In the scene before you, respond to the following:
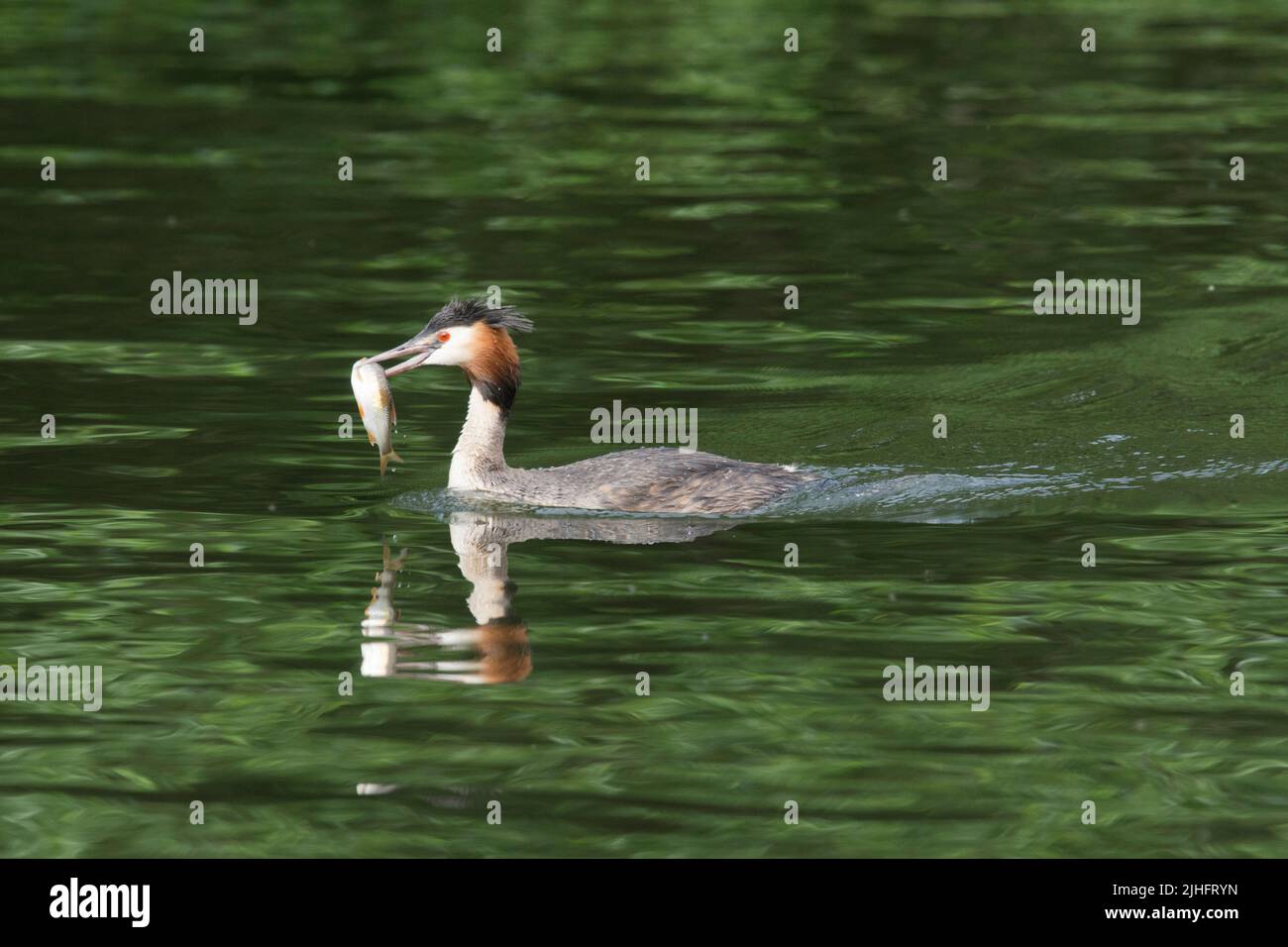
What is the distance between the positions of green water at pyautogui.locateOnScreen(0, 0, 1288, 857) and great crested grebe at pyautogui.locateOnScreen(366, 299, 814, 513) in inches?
8.1

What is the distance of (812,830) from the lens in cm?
829

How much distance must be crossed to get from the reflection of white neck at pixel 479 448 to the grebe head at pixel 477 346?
8 centimetres

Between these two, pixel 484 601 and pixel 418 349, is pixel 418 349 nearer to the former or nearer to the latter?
pixel 418 349

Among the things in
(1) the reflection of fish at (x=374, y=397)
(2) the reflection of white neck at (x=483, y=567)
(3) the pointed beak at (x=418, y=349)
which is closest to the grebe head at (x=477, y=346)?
(3) the pointed beak at (x=418, y=349)

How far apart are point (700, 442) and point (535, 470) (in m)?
2.11

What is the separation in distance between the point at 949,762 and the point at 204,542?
4938mm

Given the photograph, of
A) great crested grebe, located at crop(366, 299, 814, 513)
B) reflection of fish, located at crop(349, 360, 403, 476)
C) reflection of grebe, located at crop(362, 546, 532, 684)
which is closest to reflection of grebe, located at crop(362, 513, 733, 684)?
reflection of grebe, located at crop(362, 546, 532, 684)

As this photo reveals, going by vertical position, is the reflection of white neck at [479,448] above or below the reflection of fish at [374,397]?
below

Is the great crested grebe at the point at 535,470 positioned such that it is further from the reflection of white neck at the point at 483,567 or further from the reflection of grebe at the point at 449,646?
the reflection of grebe at the point at 449,646

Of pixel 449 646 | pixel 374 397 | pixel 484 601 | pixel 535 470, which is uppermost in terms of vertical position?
pixel 374 397

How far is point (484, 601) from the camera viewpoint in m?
11.2

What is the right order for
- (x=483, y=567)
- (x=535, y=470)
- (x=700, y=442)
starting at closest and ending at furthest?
(x=483, y=567) → (x=535, y=470) → (x=700, y=442)

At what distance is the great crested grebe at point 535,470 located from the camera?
13172mm

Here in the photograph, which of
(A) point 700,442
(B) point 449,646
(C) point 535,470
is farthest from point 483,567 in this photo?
(A) point 700,442
